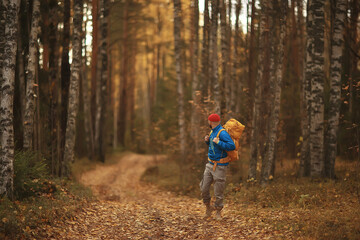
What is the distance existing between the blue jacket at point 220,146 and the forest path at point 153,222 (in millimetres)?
1444

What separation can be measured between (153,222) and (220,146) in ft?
8.35

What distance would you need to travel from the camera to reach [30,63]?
10102 millimetres

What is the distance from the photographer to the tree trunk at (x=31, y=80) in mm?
9789

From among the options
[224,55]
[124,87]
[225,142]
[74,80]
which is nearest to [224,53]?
[224,55]

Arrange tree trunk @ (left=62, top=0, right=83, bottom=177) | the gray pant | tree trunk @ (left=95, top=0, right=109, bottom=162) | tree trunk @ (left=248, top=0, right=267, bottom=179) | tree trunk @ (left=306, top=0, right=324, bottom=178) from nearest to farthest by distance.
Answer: the gray pant
tree trunk @ (left=306, top=0, right=324, bottom=178)
tree trunk @ (left=248, top=0, right=267, bottom=179)
tree trunk @ (left=62, top=0, right=83, bottom=177)
tree trunk @ (left=95, top=0, right=109, bottom=162)

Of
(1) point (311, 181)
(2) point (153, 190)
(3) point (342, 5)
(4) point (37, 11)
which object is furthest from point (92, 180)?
(3) point (342, 5)

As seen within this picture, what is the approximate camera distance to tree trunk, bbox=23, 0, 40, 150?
9.79m

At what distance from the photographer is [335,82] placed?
1035 centimetres

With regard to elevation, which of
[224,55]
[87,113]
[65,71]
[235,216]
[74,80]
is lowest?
[235,216]

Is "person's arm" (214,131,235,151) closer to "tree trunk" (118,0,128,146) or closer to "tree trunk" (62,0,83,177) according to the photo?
"tree trunk" (62,0,83,177)

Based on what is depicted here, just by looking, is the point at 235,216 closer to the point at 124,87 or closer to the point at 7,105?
the point at 7,105

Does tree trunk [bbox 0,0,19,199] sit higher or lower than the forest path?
higher

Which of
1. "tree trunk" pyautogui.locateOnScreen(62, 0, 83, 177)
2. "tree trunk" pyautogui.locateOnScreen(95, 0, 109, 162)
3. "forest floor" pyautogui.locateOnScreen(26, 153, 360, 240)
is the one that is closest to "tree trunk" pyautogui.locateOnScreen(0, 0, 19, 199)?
"forest floor" pyautogui.locateOnScreen(26, 153, 360, 240)

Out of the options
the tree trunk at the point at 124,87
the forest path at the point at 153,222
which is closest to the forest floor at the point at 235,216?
the forest path at the point at 153,222
